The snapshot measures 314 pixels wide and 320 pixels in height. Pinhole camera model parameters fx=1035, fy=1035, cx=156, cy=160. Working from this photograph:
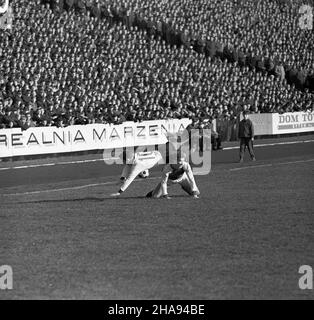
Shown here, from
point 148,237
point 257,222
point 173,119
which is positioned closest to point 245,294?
point 148,237

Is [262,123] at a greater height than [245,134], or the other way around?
[262,123]

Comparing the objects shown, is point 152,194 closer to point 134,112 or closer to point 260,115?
point 134,112

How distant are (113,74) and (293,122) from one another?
11.6 metres

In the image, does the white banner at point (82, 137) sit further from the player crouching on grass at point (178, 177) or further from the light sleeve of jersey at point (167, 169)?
the light sleeve of jersey at point (167, 169)

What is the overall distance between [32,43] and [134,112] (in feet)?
14.8

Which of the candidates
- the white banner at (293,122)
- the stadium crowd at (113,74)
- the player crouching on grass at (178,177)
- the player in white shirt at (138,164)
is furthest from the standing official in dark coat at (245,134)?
the white banner at (293,122)

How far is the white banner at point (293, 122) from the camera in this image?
4634 cm

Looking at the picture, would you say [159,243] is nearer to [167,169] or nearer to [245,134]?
[167,169]

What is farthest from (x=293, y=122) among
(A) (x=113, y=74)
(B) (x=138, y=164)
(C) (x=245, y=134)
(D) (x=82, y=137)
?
(B) (x=138, y=164)

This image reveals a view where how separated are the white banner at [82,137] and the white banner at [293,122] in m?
6.90

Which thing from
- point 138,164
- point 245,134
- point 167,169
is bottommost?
point 167,169

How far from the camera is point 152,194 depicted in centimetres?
2188

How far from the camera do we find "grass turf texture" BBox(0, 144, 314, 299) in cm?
1228

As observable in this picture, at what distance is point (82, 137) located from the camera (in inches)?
1412
